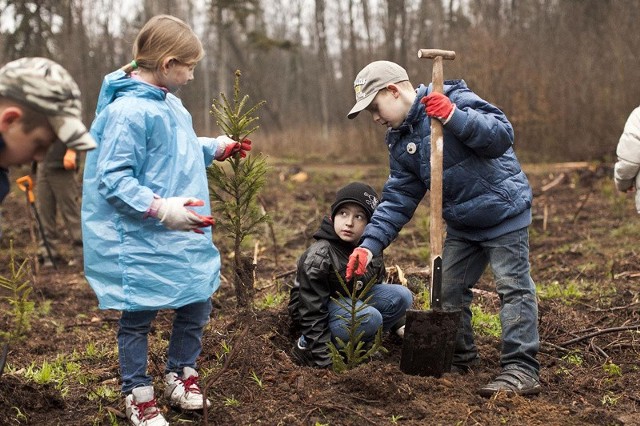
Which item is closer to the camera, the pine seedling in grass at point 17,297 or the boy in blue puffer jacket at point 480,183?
the pine seedling in grass at point 17,297

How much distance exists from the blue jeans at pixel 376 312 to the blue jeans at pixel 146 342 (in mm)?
970

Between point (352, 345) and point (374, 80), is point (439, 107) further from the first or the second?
point (352, 345)

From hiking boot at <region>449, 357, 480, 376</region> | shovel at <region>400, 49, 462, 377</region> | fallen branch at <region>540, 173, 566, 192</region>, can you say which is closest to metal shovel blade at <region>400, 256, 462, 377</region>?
shovel at <region>400, 49, 462, 377</region>

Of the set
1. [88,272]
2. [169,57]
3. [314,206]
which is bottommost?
[314,206]

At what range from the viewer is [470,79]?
19.7 metres

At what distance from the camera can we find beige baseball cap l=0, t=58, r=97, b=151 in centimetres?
280

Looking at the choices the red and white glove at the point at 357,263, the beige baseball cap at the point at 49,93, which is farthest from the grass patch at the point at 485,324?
the beige baseball cap at the point at 49,93

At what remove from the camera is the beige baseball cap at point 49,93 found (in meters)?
2.80

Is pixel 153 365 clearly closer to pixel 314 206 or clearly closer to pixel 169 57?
pixel 169 57

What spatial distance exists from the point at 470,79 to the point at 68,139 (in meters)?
17.9

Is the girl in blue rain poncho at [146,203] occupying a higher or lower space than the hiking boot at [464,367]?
higher

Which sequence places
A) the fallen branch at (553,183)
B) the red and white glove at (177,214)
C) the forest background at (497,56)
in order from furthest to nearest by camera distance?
the forest background at (497,56) < the fallen branch at (553,183) < the red and white glove at (177,214)

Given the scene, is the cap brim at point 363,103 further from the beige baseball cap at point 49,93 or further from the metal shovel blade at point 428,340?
the beige baseball cap at point 49,93

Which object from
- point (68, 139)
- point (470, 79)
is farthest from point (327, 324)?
point (470, 79)
